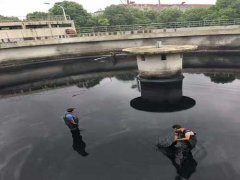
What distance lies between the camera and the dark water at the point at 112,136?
43.1ft

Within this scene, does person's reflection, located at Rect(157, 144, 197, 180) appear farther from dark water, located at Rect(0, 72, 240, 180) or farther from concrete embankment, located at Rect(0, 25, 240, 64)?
concrete embankment, located at Rect(0, 25, 240, 64)

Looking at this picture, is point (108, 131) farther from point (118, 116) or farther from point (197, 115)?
point (197, 115)

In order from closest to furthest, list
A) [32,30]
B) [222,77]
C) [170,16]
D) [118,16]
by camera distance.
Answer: [222,77] < [32,30] < [118,16] < [170,16]

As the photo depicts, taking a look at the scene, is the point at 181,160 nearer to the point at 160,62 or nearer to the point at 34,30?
the point at 160,62

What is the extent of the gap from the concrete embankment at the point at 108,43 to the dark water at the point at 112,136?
2598 cm

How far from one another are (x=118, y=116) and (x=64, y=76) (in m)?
21.9

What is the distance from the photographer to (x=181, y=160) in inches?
534

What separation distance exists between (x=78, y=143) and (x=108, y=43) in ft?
143

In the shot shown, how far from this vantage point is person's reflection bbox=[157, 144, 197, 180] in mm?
12505

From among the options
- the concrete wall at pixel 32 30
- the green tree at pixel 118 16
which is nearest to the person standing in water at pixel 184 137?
the concrete wall at pixel 32 30

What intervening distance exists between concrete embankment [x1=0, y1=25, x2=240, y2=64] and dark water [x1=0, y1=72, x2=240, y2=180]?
85.3 ft

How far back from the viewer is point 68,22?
85188mm

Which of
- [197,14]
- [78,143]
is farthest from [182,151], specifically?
[197,14]

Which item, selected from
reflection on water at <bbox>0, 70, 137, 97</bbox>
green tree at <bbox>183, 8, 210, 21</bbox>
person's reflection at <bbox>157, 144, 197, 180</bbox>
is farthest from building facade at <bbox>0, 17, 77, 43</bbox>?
green tree at <bbox>183, 8, 210, 21</bbox>
